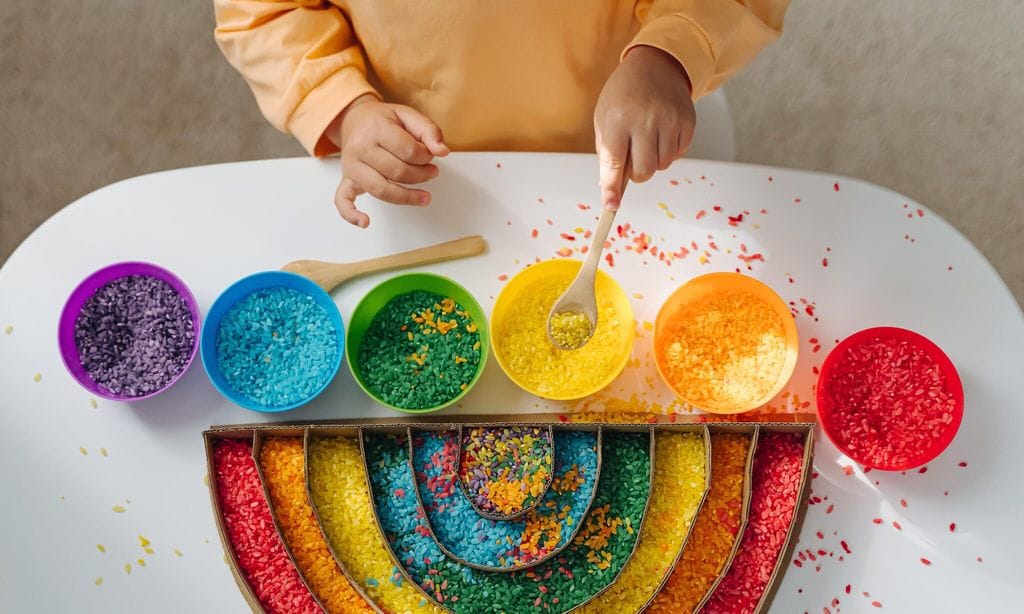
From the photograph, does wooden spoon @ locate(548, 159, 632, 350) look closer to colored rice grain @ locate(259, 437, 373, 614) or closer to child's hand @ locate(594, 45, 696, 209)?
child's hand @ locate(594, 45, 696, 209)

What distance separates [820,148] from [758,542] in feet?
4.43

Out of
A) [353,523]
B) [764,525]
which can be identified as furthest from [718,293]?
[353,523]

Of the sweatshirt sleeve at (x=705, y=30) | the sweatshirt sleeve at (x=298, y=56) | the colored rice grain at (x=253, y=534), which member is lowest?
the colored rice grain at (x=253, y=534)

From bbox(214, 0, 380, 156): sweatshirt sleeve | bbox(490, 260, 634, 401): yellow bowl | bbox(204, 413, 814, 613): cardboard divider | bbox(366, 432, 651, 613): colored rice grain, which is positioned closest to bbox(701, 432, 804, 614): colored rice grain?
bbox(204, 413, 814, 613): cardboard divider

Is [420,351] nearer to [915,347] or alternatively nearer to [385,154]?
[385,154]

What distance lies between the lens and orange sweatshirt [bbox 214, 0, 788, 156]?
1.14 metres

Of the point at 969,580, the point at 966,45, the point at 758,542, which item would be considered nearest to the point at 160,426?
the point at 758,542

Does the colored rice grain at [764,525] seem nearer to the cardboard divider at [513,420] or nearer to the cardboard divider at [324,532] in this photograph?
the cardboard divider at [513,420]

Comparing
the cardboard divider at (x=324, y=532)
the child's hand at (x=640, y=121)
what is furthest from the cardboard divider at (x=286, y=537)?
the child's hand at (x=640, y=121)

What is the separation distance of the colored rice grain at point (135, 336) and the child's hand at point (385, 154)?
32 cm

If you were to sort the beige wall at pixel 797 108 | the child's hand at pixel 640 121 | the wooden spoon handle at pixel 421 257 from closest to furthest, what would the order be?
the child's hand at pixel 640 121, the wooden spoon handle at pixel 421 257, the beige wall at pixel 797 108

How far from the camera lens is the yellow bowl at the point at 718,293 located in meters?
1.20

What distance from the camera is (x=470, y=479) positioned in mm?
1193

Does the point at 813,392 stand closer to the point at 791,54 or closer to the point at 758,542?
the point at 758,542
